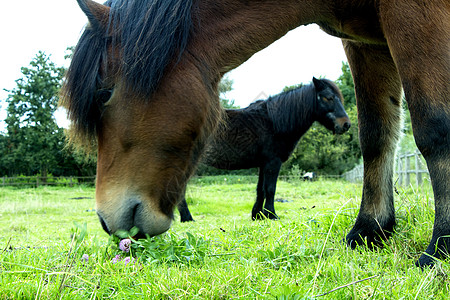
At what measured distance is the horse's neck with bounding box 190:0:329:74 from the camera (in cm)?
182

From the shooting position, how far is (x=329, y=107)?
22.4 ft

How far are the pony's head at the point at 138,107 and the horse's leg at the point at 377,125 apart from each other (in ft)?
3.95

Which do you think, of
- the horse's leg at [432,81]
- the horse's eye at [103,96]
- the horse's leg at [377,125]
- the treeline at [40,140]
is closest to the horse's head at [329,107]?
the horse's leg at [377,125]

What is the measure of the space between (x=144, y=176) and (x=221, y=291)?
655mm

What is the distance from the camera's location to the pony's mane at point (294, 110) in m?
6.85

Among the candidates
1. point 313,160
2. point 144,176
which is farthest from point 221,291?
point 313,160

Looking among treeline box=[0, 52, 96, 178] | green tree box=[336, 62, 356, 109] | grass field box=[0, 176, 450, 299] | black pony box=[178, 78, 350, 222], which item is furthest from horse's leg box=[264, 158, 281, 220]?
green tree box=[336, 62, 356, 109]

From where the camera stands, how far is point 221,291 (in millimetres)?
1286

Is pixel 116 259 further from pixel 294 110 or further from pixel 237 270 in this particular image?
pixel 294 110

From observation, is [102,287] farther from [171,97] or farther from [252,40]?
[252,40]

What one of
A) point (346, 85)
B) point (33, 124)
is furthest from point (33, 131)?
point (346, 85)

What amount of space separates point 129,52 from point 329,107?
5.69m

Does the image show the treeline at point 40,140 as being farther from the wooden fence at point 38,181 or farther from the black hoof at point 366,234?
the black hoof at point 366,234

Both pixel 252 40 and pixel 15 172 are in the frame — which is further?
pixel 15 172
